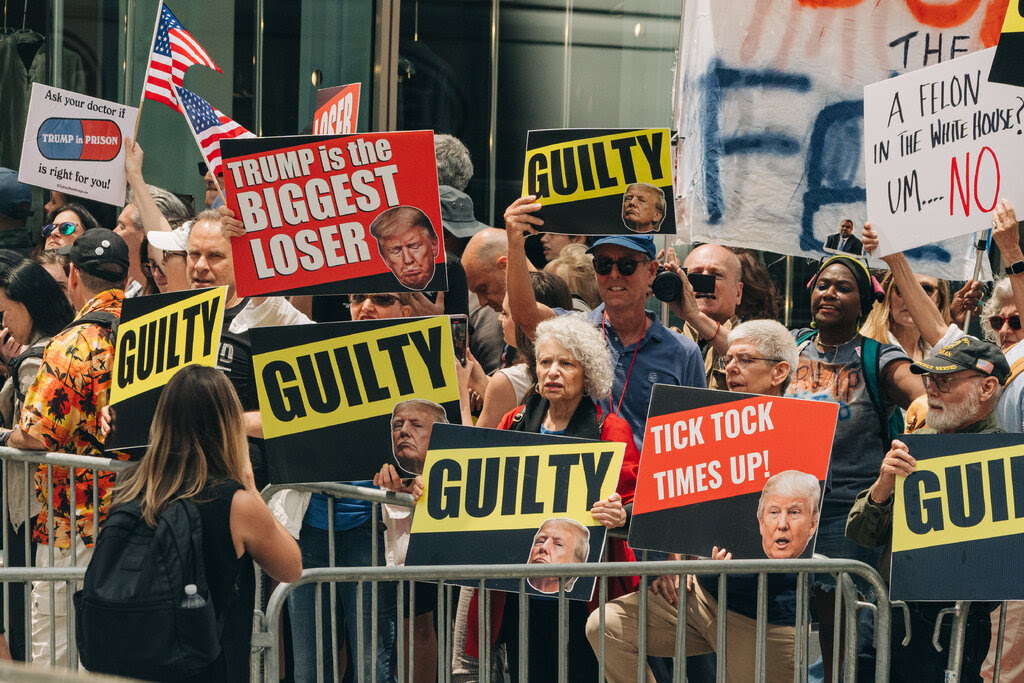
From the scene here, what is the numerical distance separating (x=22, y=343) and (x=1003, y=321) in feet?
15.2

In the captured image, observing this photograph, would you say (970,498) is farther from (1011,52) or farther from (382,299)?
(382,299)

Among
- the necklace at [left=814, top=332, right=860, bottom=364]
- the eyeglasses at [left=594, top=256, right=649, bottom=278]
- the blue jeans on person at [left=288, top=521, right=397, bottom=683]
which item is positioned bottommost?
the blue jeans on person at [left=288, top=521, right=397, bottom=683]

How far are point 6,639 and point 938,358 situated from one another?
3982 millimetres

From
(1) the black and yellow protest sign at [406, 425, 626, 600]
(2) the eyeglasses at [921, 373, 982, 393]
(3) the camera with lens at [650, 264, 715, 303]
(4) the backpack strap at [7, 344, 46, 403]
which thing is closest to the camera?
(1) the black and yellow protest sign at [406, 425, 626, 600]

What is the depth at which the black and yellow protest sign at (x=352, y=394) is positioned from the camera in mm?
5125

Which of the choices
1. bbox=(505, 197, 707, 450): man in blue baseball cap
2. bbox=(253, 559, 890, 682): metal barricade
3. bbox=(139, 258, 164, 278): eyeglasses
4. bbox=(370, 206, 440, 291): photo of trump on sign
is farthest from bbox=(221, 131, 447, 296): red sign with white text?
bbox=(139, 258, 164, 278): eyeglasses

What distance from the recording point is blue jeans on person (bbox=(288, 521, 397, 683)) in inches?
213

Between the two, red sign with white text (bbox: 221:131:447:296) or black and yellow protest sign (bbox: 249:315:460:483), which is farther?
red sign with white text (bbox: 221:131:447:296)

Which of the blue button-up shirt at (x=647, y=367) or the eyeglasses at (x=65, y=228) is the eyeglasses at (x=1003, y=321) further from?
the eyeglasses at (x=65, y=228)

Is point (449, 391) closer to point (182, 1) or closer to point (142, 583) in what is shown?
point (142, 583)

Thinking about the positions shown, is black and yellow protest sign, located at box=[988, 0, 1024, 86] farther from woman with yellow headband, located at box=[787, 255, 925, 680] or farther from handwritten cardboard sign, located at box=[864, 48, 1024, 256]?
woman with yellow headband, located at box=[787, 255, 925, 680]

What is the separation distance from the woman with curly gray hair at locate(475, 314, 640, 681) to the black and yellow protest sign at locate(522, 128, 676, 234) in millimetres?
610

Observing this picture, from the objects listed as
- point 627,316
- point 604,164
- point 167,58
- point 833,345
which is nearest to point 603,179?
point 604,164

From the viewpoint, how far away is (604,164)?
223 inches
